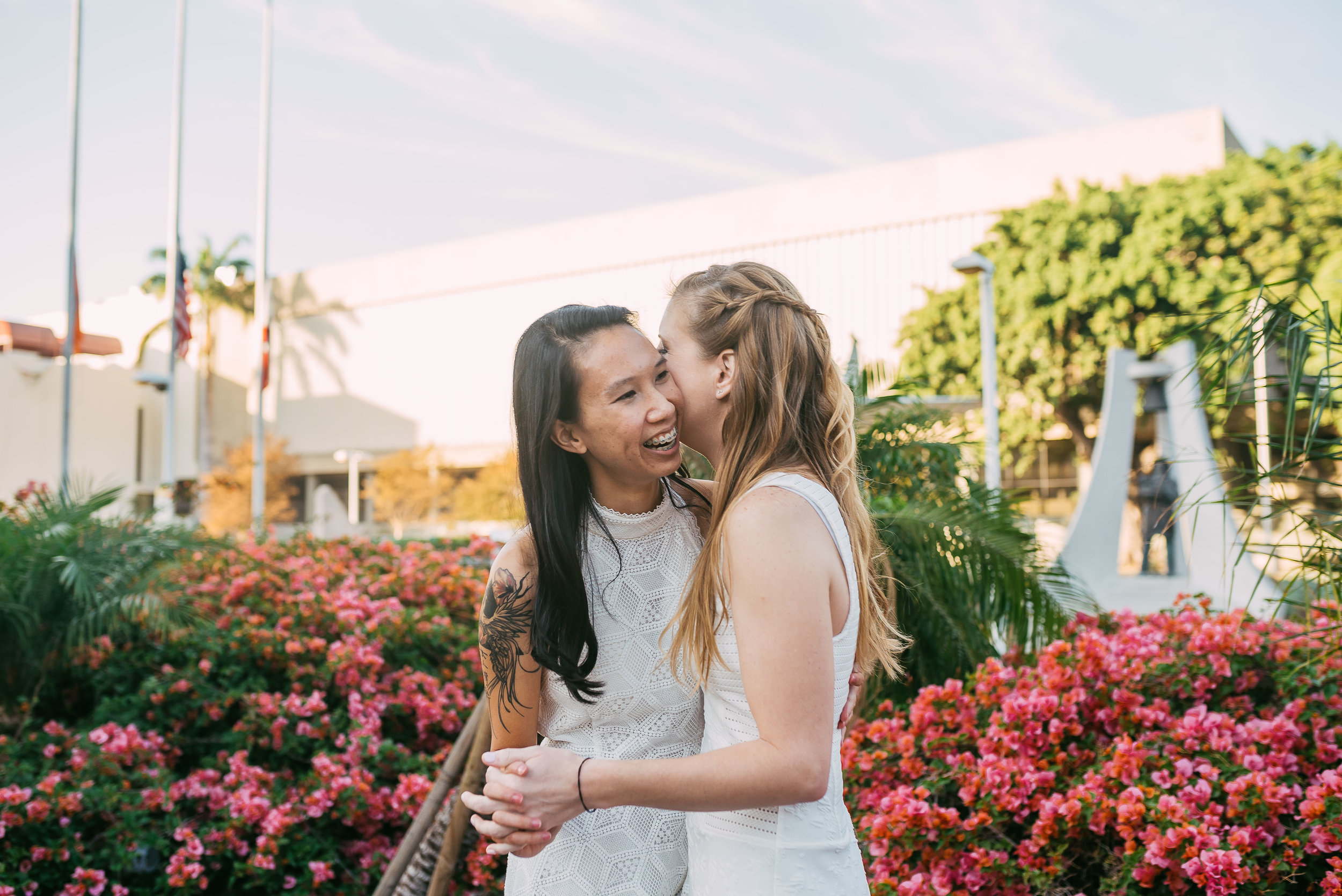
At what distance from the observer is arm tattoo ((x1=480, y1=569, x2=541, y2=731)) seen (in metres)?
1.86

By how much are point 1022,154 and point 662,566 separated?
2958cm

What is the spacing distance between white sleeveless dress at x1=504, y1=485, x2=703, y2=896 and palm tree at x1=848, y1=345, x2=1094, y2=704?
6.94 feet

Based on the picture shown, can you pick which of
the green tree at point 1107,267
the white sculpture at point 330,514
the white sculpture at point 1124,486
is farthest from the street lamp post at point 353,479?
the white sculpture at point 1124,486

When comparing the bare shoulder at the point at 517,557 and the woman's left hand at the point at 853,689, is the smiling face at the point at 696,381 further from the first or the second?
the woman's left hand at the point at 853,689

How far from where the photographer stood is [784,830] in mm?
1584

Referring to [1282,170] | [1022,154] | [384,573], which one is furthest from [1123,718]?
[1022,154]

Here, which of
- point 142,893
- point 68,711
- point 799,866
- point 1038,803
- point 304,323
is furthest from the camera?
point 304,323

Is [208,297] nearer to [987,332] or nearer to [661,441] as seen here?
[987,332]

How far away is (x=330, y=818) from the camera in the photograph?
3.84 metres

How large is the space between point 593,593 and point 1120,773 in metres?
1.91

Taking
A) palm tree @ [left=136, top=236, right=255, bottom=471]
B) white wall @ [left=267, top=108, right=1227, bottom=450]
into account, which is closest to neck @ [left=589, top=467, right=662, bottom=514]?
white wall @ [left=267, top=108, right=1227, bottom=450]

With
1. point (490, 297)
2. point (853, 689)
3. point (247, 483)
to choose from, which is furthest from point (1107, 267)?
point (247, 483)

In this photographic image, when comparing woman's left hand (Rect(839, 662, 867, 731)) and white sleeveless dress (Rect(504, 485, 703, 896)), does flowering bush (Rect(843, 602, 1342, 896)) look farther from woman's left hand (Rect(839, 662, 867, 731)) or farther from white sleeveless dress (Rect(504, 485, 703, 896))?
white sleeveless dress (Rect(504, 485, 703, 896))

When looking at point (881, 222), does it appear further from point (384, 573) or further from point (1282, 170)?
point (384, 573)
